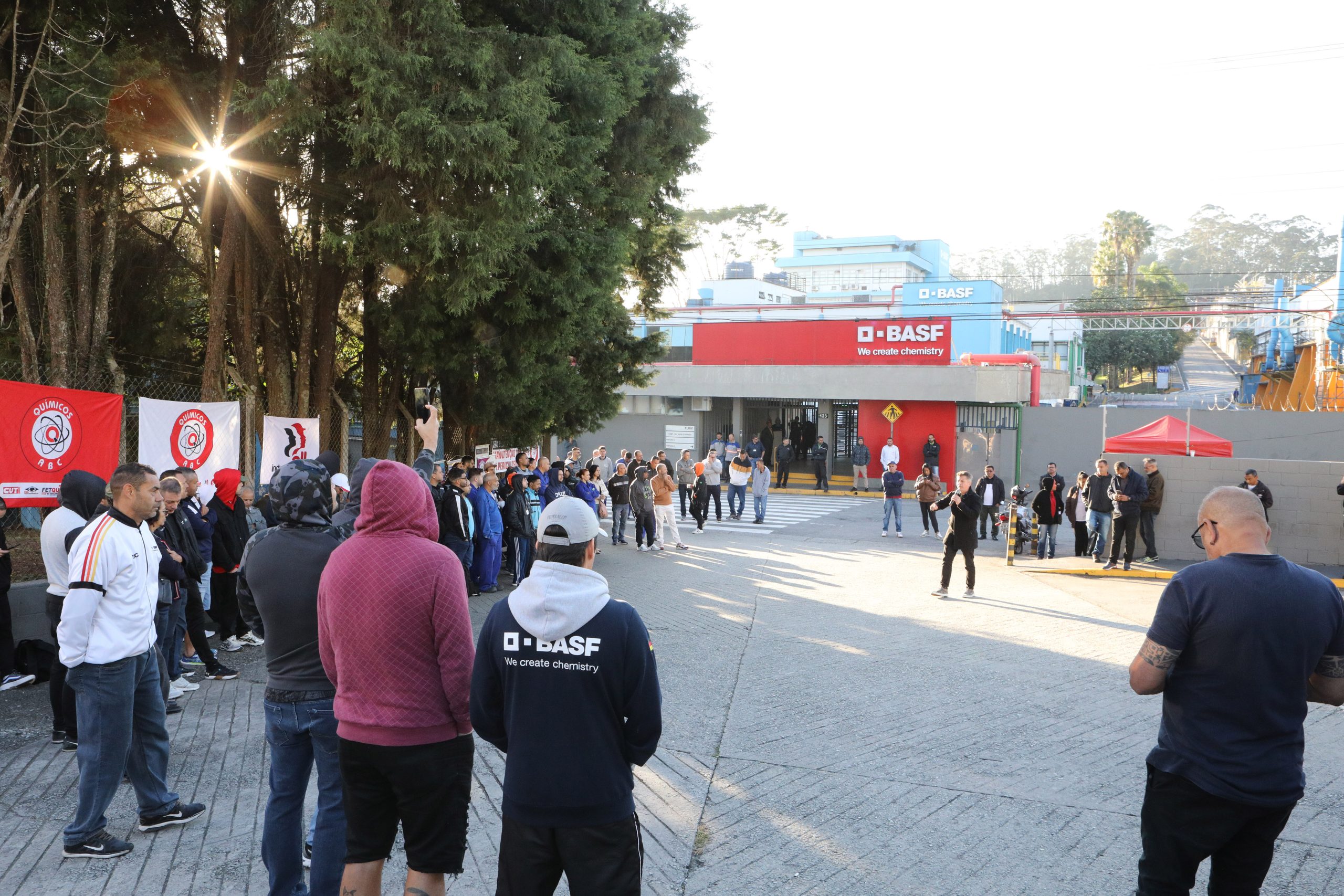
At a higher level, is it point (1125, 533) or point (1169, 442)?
point (1169, 442)

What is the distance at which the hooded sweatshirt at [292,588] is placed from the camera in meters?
3.82

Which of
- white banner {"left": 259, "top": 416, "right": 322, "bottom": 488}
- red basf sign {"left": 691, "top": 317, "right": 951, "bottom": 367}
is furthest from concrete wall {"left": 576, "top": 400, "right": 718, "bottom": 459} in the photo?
white banner {"left": 259, "top": 416, "right": 322, "bottom": 488}

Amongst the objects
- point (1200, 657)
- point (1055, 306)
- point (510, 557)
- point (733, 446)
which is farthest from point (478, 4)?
point (1055, 306)

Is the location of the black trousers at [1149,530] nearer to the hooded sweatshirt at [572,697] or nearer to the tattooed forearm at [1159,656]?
the tattooed forearm at [1159,656]

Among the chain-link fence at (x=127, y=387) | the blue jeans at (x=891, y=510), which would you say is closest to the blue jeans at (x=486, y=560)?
the chain-link fence at (x=127, y=387)

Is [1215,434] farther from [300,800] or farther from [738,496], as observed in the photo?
[300,800]

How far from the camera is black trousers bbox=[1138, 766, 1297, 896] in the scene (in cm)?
334

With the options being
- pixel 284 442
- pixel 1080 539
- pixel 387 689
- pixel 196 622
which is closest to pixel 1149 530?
pixel 1080 539

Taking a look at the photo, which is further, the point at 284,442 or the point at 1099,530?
the point at 1099,530

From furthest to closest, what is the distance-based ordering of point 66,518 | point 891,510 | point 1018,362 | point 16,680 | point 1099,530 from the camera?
1. point 1018,362
2. point 891,510
3. point 1099,530
4. point 16,680
5. point 66,518

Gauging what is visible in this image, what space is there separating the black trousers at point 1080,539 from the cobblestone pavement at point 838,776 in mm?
6648

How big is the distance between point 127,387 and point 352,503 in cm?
1013

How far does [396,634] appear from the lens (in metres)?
3.39

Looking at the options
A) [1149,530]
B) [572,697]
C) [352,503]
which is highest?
[352,503]
